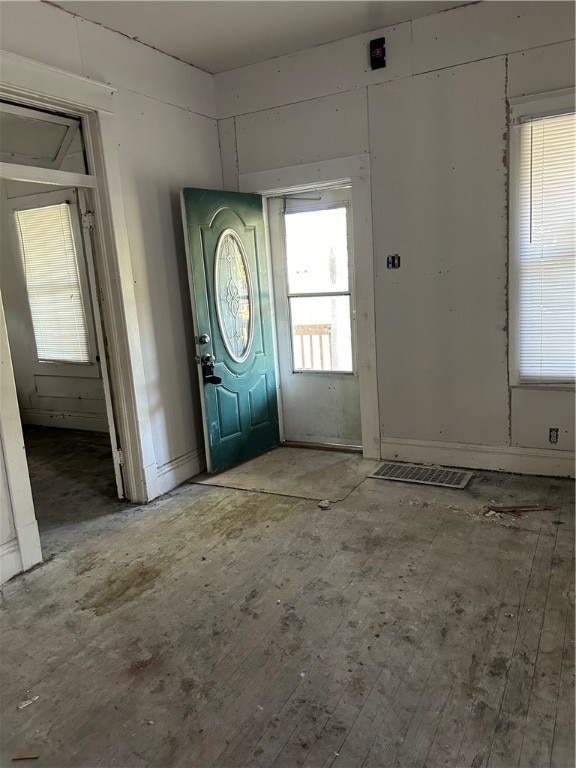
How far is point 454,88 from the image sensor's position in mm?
3518

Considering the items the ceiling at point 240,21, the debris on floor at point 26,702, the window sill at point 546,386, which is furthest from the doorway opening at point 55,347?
the window sill at point 546,386

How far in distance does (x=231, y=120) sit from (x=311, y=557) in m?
3.32

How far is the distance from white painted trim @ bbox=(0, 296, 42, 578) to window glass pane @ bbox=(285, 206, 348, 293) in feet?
7.76

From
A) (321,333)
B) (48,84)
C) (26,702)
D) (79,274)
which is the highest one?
(48,84)

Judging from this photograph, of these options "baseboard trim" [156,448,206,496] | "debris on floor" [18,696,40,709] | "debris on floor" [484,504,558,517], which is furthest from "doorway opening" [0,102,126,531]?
"debris on floor" [484,504,558,517]

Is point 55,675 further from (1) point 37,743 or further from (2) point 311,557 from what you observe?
(2) point 311,557

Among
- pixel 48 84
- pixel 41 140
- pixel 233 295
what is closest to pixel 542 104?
pixel 233 295

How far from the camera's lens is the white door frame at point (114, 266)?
3117mm

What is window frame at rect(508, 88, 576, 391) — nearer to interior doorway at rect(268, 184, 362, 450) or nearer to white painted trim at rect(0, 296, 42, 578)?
interior doorway at rect(268, 184, 362, 450)

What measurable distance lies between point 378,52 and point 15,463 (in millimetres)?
3367

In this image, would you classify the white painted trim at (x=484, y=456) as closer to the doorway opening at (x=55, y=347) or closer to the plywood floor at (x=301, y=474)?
the plywood floor at (x=301, y=474)

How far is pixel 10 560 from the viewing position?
2.86 m

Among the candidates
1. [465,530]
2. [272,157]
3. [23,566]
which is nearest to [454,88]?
[272,157]

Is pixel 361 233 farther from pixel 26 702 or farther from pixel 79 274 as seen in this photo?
pixel 26 702
